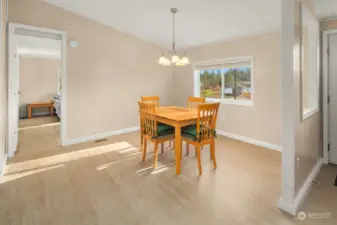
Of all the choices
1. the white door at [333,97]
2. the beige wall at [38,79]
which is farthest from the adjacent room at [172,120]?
the beige wall at [38,79]

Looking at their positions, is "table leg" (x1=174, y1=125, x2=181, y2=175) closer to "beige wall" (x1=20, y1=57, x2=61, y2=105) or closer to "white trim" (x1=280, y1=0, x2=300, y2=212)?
"white trim" (x1=280, y1=0, x2=300, y2=212)

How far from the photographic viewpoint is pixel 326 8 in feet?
8.08

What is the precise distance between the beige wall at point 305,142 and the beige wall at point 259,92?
740 millimetres

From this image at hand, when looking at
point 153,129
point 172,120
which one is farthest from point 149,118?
point 172,120

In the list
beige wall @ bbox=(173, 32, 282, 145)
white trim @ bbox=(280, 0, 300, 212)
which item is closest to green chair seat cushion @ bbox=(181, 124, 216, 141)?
white trim @ bbox=(280, 0, 300, 212)

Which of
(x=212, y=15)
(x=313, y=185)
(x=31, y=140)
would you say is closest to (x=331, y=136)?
(x=313, y=185)

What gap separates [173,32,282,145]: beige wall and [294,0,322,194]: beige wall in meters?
0.74

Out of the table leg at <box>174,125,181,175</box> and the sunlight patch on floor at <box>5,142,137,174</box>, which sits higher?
the table leg at <box>174,125,181,175</box>

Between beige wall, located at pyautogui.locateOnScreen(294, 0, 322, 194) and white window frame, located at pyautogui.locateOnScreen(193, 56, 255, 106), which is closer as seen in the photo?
beige wall, located at pyautogui.locateOnScreen(294, 0, 322, 194)

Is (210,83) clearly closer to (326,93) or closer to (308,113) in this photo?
(326,93)

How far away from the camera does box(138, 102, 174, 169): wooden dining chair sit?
2844 millimetres

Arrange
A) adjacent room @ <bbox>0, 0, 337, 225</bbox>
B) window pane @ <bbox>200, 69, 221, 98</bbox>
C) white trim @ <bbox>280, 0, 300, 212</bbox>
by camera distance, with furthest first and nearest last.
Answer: window pane @ <bbox>200, 69, 221, 98</bbox>
adjacent room @ <bbox>0, 0, 337, 225</bbox>
white trim @ <bbox>280, 0, 300, 212</bbox>

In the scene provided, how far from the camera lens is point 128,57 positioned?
4.83 metres

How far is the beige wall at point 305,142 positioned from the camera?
1.92 m
